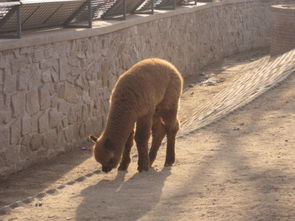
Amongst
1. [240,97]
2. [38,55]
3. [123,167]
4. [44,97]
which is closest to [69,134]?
[44,97]

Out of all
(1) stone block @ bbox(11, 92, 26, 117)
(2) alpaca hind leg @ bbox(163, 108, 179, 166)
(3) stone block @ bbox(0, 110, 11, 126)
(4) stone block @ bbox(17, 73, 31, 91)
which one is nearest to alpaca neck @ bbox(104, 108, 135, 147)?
(2) alpaca hind leg @ bbox(163, 108, 179, 166)

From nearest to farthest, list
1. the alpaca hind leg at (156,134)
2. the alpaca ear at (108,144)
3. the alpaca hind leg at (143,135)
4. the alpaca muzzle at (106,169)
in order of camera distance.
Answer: the alpaca ear at (108,144), the alpaca muzzle at (106,169), the alpaca hind leg at (143,135), the alpaca hind leg at (156,134)

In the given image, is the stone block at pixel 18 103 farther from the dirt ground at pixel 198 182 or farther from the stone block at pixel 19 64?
the dirt ground at pixel 198 182

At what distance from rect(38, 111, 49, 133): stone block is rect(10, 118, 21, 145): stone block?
1.82 feet

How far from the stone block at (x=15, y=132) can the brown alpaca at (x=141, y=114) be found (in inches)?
82.3

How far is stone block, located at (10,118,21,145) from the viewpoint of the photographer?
9539 millimetres

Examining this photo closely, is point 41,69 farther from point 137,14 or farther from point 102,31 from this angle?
point 137,14

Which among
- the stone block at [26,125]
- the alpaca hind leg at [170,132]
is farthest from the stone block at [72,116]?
the alpaca hind leg at [170,132]

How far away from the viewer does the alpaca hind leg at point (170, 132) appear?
8.18m

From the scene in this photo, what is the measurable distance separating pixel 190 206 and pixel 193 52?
513 inches

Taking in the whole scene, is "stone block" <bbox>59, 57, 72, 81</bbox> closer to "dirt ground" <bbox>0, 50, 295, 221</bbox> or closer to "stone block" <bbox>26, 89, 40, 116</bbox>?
"stone block" <bbox>26, 89, 40, 116</bbox>

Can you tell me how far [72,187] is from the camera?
728 cm

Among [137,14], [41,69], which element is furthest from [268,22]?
[41,69]

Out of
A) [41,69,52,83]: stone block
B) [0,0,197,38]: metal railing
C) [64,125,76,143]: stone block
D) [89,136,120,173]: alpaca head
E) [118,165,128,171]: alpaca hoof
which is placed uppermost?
[0,0,197,38]: metal railing
